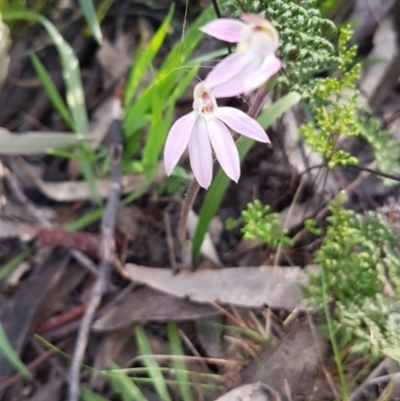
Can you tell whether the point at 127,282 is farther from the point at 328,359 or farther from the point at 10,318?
the point at 328,359

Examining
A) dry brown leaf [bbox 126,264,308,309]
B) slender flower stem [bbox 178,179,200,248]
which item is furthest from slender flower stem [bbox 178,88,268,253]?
dry brown leaf [bbox 126,264,308,309]

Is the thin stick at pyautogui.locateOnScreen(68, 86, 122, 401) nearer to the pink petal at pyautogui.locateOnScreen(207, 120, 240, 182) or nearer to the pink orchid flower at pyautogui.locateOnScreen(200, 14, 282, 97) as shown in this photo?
the pink petal at pyautogui.locateOnScreen(207, 120, 240, 182)

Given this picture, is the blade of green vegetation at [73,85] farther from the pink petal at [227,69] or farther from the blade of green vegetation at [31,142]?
the pink petal at [227,69]

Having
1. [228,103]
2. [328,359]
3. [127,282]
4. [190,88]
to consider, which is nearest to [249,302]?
[328,359]

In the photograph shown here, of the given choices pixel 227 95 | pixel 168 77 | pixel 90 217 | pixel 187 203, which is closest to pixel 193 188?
pixel 187 203

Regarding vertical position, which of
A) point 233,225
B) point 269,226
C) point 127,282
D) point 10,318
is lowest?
point 10,318

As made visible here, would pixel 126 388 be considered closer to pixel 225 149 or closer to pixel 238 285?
pixel 238 285
